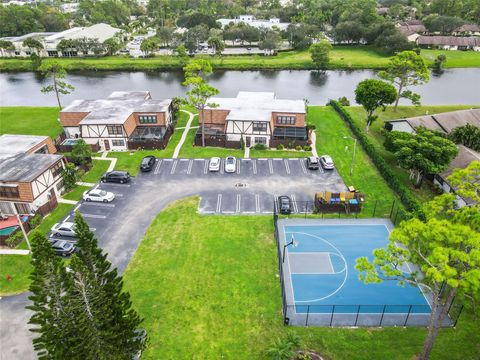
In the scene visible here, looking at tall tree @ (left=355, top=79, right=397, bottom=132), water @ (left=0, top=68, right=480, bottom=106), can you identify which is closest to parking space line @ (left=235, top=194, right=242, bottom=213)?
tall tree @ (left=355, top=79, right=397, bottom=132)

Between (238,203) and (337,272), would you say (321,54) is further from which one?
(337,272)

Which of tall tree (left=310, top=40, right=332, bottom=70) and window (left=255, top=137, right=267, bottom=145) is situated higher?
tall tree (left=310, top=40, right=332, bottom=70)

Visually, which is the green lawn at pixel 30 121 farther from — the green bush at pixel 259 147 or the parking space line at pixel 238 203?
the parking space line at pixel 238 203

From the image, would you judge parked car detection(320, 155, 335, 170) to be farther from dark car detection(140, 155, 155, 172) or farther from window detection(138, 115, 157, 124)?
window detection(138, 115, 157, 124)

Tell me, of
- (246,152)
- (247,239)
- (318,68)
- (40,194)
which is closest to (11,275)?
(40,194)

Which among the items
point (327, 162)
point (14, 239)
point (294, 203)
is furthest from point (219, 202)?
point (14, 239)

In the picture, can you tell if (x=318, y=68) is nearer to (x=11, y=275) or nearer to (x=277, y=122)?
(x=277, y=122)
